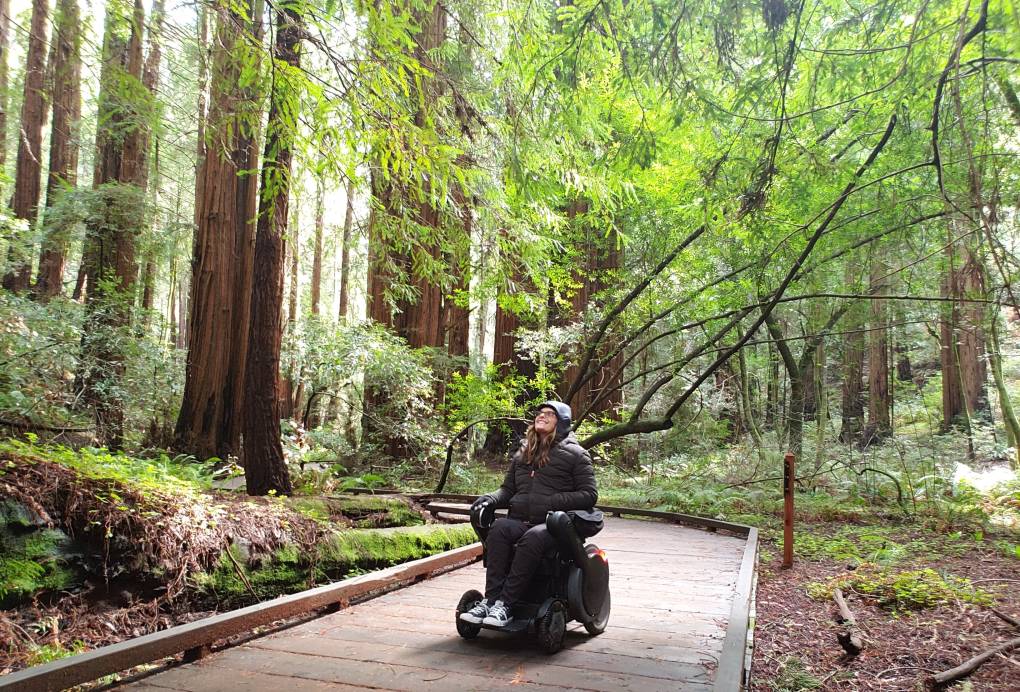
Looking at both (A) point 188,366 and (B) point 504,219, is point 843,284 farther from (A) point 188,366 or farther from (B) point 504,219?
(A) point 188,366

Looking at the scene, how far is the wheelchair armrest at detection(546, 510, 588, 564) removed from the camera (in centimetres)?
427

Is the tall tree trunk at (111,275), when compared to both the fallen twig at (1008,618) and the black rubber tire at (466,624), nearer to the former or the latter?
the black rubber tire at (466,624)

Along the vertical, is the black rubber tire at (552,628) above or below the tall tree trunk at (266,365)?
below

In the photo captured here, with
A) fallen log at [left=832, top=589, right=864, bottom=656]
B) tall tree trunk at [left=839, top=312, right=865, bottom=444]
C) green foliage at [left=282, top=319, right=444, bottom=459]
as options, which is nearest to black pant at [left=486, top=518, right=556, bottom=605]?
fallen log at [left=832, top=589, right=864, bottom=656]

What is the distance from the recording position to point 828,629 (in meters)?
5.44

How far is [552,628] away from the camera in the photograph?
4.16 metres

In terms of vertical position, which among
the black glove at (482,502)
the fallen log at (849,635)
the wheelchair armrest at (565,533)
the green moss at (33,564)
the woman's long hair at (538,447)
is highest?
the woman's long hair at (538,447)

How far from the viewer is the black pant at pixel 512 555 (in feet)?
14.0

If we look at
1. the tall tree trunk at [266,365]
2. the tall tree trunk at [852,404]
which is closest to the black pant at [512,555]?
the tall tree trunk at [266,365]

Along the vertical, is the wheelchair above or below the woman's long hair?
below

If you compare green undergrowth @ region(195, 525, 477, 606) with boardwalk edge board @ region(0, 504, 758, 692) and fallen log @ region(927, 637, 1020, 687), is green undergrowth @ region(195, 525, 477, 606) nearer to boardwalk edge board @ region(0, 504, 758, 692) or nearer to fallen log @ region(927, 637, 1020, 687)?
boardwalk edge board @ region(0, 504, 758, 692)

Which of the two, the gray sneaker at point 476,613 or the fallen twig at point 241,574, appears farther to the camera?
the fallen twig at point 241,574

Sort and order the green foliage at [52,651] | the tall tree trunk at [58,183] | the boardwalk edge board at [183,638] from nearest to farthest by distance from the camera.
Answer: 1. the boardwalk edge board at [183,638]
2. the green foliage at [52,651]
3. the tall tree trunk at [58,183]

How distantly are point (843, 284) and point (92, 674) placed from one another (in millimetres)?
16085
